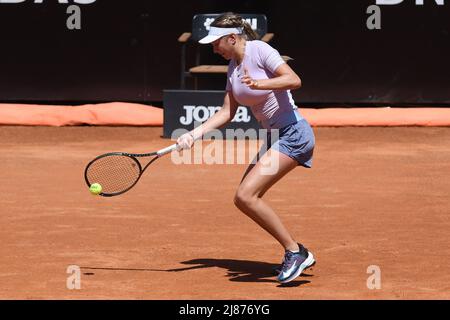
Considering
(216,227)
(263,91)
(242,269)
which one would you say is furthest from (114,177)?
(216,227)

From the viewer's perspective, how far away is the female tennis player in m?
6.91

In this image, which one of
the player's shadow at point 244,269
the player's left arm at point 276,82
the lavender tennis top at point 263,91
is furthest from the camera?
the player's shadow at point 244,269

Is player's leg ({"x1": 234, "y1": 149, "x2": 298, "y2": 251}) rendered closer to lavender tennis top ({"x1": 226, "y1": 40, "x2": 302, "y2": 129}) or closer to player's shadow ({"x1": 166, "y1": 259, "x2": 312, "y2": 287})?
lavender tennis top ({"x1": 226, "y1": 40, "x2": 302, "y2": 129})

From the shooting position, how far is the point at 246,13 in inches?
595

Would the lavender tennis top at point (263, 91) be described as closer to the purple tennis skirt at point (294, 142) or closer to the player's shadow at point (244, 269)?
the purple tennis skirt at point (294, 142)

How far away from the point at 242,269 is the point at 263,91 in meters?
1.22

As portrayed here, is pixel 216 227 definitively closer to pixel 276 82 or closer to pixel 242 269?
pixel 242 269

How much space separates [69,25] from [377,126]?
4060mm

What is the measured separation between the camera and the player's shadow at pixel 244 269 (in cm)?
714

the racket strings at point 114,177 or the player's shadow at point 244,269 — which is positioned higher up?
the racket strings at point 114,177

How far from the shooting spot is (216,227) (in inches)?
350

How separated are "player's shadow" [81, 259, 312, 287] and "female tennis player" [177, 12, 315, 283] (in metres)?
0.14

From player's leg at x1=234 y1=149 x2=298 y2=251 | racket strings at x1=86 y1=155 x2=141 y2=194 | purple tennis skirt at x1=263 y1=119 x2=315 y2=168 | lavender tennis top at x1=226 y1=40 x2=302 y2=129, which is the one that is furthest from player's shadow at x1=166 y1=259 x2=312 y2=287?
lavender tennis top at x1=226 y1=40 x2=302 y2=129

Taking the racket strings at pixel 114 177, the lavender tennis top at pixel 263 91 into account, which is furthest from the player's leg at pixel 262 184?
the racket strings at pixel 114 177
